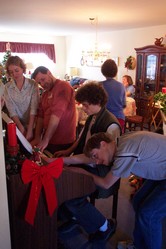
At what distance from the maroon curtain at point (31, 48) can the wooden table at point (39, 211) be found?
24.6ft

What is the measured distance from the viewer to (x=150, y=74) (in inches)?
204

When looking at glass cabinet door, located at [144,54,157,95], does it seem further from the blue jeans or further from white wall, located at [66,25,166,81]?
the blue jeans

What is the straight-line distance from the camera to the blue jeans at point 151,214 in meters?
1.50

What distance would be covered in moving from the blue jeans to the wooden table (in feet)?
1.25

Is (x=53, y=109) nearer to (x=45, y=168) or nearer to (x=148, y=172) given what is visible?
(x=45, y=168)

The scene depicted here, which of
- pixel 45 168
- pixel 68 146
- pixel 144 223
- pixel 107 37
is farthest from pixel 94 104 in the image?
pixel 107 37

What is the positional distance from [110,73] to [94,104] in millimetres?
1060

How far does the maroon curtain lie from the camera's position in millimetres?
7973

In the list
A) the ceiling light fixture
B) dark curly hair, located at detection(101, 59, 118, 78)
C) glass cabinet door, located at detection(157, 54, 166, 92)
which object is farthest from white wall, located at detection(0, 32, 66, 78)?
dark curly hair, located at detection(101, 59, 118, 78)

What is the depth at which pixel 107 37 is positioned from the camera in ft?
22.4

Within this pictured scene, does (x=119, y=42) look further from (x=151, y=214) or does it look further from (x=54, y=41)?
(x=151, y=214)

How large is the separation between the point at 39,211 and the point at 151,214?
2.31ft

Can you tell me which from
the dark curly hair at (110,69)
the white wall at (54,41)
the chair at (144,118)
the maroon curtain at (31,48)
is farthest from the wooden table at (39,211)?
the white wall at (54,41)

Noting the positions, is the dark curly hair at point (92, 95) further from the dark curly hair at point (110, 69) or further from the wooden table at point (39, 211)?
the dark curly hair at point (110, 69)
